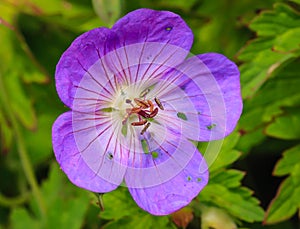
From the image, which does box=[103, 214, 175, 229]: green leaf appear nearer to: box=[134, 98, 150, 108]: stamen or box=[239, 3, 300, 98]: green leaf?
box=[134, 98, 150, 108]: stamen

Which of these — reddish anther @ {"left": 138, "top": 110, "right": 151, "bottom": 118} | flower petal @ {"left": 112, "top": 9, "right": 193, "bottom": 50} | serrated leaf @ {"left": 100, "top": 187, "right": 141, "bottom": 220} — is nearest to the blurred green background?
serrated leaf @ {"left": 100, "top": 187, "right": 141, "bottom": 220}

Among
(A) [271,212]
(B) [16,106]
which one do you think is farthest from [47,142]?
(A) [271,212]

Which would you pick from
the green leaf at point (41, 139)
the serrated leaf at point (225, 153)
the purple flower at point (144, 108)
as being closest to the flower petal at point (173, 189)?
the purple flower at point (144, 108)

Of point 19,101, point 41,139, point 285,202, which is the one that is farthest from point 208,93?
point 41,139

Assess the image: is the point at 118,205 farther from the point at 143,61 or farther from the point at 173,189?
the point at 143,61

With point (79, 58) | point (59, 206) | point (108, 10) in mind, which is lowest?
point (59, 206)

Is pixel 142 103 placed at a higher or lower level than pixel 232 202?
higher

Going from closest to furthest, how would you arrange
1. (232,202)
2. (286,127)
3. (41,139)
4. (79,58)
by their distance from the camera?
(79,58) → (232,202) → (286,127) → (41,139)
